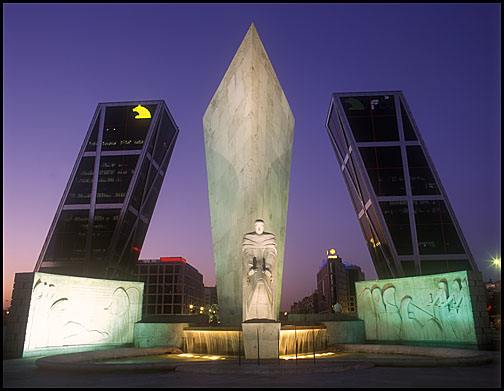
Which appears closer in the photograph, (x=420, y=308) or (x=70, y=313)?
(x=70, y=313)

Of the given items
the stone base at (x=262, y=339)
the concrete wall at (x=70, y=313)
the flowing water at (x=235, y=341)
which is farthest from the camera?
the concrete wall at (x=70, y=313)

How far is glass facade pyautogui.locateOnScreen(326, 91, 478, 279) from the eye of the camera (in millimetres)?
48312

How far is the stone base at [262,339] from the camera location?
10.3m

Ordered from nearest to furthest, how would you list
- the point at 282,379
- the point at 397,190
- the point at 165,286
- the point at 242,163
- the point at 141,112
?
the point at 282,379, the point at 242,163, the point at 397,190, the point at 141,112, the point at 165,286

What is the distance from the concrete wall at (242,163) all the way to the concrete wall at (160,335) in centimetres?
293

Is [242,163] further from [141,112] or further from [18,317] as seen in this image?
[141,112]

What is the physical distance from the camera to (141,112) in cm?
5869

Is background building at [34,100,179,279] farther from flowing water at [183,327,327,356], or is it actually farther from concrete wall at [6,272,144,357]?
flowing water at [183,327,327,356]

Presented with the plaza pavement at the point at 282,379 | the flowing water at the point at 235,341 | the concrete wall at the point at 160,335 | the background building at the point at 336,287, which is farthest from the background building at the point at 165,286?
the plaza pavement at the point at 282,379

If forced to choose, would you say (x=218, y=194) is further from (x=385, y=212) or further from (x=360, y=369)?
(x=385, y=212)

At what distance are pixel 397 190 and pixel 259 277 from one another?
4323 cm

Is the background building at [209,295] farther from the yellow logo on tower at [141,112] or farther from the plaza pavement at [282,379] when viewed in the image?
the plaza pavement at [282,379]

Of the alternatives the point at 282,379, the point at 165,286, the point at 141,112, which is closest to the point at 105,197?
the point at 141,112

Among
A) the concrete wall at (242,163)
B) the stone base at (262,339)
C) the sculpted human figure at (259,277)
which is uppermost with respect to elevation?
the concrete wall at (242,163)
